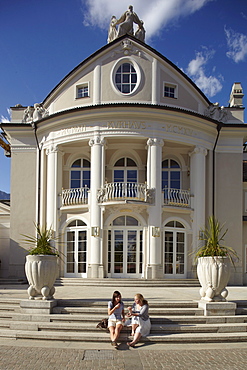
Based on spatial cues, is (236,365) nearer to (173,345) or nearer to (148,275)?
(173,345)

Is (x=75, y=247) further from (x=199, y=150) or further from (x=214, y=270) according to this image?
(x=214, y=270)

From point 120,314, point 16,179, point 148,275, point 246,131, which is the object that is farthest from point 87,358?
point 246,131

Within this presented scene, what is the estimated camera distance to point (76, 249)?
2120 centimetres

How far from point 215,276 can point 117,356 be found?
146 inches

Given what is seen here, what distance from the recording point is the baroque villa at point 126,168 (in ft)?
67.6

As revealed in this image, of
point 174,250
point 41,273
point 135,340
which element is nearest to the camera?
point 135,340

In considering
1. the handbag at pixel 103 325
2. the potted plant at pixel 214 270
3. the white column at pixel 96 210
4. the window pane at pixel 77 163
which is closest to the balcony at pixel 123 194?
the white column at pixel 96 210

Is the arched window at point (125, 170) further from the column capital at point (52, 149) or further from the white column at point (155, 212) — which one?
the column capital at point (52, 149)

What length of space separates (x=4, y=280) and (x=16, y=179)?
5779 mm

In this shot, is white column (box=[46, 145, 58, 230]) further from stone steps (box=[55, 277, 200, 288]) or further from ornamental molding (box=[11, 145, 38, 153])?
stone steps (box=[55, 277, 200, 288])

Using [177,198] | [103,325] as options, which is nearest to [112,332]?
[103,325]

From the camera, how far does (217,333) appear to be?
10.2 meters

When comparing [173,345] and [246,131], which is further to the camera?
[246,131]

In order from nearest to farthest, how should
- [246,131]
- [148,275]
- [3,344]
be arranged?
1. [3,344]
2. [148,275]
3. [246,131]
